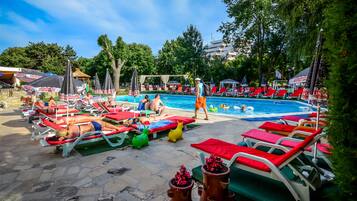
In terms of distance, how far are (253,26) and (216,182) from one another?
81.7 feet

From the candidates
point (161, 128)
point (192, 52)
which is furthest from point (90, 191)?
point (192, 52)

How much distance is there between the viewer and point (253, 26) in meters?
23.2

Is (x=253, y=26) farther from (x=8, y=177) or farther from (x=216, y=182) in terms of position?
(x=8, y=177)

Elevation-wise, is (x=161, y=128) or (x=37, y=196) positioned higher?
(x=161, y=128)

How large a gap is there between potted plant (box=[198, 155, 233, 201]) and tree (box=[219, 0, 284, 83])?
22.6 metres

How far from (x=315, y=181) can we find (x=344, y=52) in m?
1.64

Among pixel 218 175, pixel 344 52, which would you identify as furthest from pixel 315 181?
pixel 344 52

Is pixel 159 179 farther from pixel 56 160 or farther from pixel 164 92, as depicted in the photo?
pixel 164 92

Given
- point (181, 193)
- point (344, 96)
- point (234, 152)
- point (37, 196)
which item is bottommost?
point (37, 196)

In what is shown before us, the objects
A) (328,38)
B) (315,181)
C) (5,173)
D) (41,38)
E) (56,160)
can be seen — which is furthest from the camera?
(41,38)

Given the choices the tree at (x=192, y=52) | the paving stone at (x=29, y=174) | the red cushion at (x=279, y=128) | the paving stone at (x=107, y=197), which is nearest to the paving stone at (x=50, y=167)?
the paving stone at (x=29, y=174)

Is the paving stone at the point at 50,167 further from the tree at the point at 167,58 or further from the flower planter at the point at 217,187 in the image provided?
the tree at the point at 167,58

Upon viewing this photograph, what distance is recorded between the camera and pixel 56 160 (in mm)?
4074

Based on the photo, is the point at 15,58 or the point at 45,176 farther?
the point at 15,58
